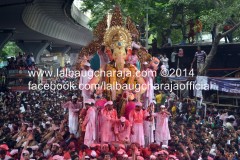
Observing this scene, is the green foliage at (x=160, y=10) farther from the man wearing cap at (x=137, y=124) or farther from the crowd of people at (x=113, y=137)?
the man wearing cap at (x=137, y=124)

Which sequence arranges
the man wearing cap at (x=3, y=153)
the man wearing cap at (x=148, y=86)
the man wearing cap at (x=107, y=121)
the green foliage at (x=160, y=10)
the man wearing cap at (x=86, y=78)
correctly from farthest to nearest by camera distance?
the green foliage at (x=160, y=10) → the man wearing cap at (x=148, y=86) → the man wearing cap at (x=86, y=78) → the man wearing cap at (x=107, y=121) → the man wearing cap at (x=3, y=153)

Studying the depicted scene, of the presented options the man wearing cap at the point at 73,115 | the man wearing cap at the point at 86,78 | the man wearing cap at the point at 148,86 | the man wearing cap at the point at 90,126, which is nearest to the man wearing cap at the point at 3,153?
the man wearing cap at the point at 90,126

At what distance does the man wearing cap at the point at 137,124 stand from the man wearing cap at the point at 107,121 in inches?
20.6

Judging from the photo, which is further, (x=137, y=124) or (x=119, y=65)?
(x=119, y=65)

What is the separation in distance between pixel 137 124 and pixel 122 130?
477mm

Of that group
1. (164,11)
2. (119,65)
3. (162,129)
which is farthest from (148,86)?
(164,11)

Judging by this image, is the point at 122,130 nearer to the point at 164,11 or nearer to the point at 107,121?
the point at 107,121

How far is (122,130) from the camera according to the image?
10703 mm

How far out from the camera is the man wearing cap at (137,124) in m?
10.9

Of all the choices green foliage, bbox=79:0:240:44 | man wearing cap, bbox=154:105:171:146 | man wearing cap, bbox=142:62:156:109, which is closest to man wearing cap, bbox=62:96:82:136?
man wearing cap, bbox=142:62:156:109

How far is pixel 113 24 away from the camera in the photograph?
12.3 m

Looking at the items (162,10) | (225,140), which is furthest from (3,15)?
(225,140)

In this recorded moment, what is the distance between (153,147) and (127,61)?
8.53 feet

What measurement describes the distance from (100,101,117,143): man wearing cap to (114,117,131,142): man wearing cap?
137mm
